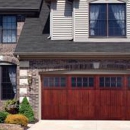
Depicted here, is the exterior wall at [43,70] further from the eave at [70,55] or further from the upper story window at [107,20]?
the upper story window at [107,20]

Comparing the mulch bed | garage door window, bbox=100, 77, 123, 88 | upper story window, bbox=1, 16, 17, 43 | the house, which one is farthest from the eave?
the mulch bed

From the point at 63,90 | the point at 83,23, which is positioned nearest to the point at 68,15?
the point at 83,23

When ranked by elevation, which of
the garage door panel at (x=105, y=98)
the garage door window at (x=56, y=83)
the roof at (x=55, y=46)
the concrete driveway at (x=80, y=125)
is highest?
the roof at (x=55, y=46)

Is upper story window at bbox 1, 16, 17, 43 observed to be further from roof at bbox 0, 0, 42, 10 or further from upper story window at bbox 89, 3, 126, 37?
upper story window at bbox 89, 3, 126, 37

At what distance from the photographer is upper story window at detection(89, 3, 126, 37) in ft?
69.2

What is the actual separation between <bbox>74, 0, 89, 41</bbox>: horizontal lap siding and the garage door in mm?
2201

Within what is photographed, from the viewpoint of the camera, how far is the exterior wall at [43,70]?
2045 centimetres

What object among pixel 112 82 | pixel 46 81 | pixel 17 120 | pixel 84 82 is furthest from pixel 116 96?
pixel 17 120

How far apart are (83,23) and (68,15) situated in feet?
3.47

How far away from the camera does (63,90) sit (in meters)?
20.9

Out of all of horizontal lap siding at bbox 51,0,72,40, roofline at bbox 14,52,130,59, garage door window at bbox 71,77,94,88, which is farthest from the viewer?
horizontal lap siding at bbox 51,0,72,40

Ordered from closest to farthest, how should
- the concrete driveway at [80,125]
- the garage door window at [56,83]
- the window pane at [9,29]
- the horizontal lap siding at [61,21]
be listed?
the concrete driveway at [80,125] → the garage door window at [56,83] → the horizontal lap siding at [61,21] → the window pane at [9,29]

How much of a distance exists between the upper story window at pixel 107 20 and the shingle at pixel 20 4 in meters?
3.99

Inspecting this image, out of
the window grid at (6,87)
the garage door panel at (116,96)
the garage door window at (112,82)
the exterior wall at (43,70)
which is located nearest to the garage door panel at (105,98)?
the garage door panel at (116,96)
